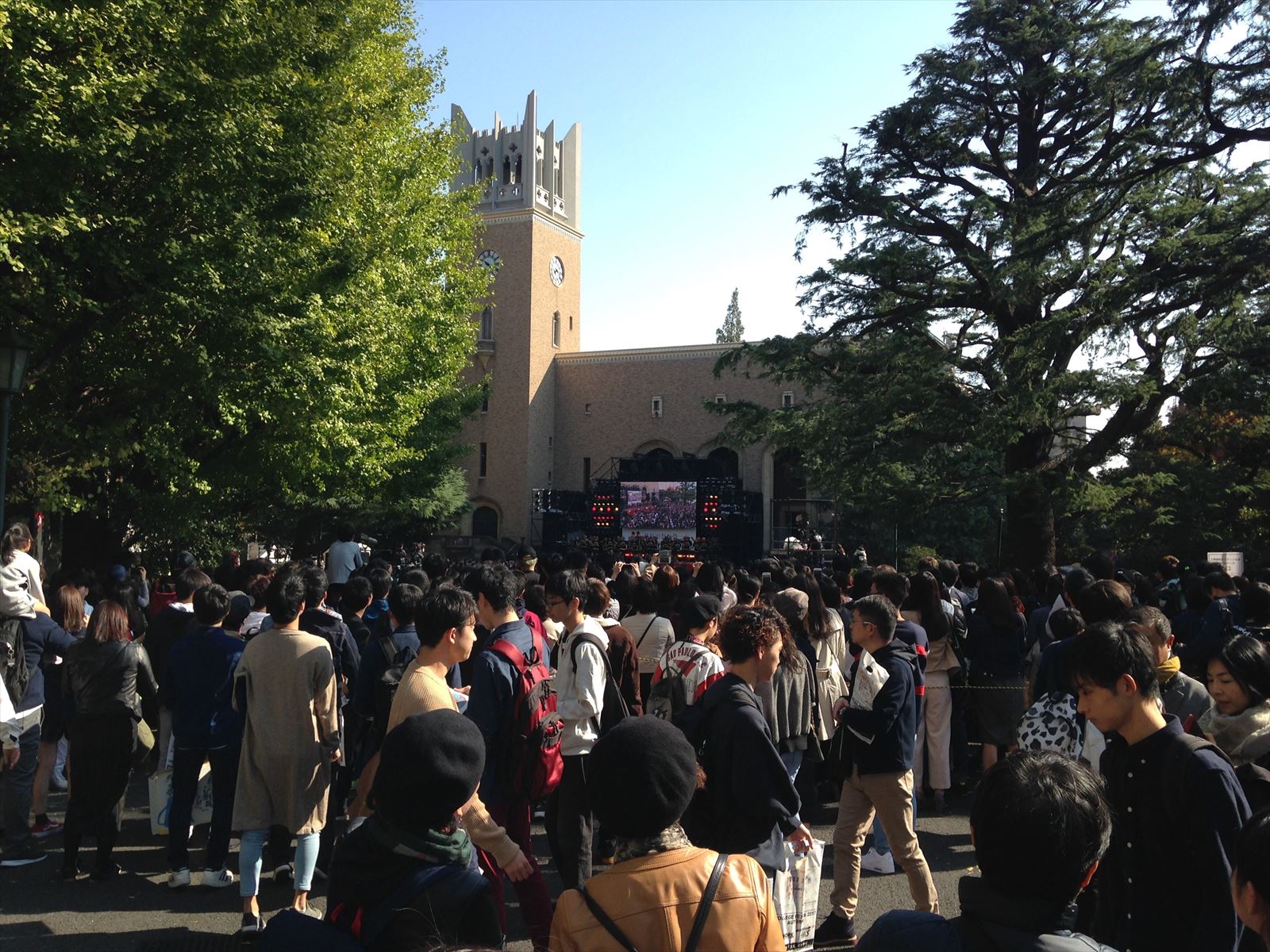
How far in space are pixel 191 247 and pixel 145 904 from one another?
6996 millimetres

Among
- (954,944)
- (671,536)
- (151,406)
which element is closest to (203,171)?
(151,406)

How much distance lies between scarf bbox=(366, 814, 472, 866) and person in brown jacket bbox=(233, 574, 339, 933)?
2727mm

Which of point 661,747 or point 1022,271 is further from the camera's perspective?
point 1022,271

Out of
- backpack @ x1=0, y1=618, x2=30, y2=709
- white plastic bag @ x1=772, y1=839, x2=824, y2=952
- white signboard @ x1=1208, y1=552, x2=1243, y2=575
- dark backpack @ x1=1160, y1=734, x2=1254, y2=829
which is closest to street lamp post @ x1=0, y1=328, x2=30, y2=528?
backpack @ x1=0, y1=618, x2=30, y2=709

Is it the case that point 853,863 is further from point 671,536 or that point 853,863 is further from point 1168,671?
point 671,536

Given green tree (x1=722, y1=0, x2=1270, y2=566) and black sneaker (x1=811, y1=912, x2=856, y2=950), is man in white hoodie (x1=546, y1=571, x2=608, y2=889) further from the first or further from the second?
green tree (x1=722, y1=0, x2=1270, y2=566)

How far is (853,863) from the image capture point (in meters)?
4.67

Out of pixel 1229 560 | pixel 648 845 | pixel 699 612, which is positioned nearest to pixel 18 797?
pixel 699 612

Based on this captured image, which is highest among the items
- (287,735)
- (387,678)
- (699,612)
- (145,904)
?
(699,612)

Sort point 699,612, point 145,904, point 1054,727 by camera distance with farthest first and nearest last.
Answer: point 145,904 < point 699,612 < point 1054,727

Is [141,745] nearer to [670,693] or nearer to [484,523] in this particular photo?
[670,693]

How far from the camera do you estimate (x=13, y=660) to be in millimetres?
6160

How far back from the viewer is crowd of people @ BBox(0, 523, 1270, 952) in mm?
2021

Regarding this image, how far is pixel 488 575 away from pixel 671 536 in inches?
1053
